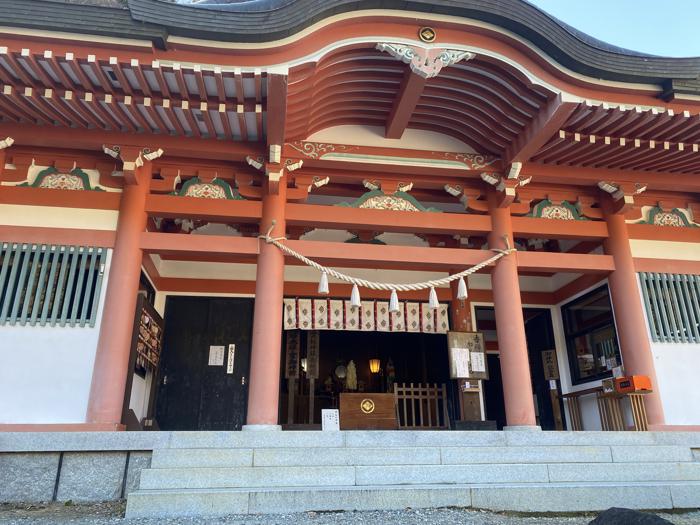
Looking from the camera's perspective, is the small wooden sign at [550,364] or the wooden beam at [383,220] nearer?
the wooden beam at [383,220]

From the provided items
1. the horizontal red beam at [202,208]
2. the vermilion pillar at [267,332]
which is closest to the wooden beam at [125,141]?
the horizontal red beam at [202,208]

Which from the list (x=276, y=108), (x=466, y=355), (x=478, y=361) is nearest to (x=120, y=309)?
(x=276, y=108)

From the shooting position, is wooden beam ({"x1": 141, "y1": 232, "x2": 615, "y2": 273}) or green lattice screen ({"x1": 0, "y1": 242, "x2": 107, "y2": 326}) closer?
green lattice screen ({"x1": 0, "y1": 242, "x2": 107, "y2": 326})

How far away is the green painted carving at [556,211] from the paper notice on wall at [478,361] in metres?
1.95

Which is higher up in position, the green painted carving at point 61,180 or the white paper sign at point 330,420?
the green painted carving at point 61,180

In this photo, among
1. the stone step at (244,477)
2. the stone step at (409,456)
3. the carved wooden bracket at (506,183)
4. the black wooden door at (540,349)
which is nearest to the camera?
the stone step at (244,477)

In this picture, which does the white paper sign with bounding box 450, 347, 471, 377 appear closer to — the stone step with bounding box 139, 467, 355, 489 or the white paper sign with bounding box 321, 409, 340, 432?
the white paper sign with bounding box 321, 409, 340, 432

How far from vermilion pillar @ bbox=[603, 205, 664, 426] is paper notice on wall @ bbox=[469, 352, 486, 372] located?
1.65m

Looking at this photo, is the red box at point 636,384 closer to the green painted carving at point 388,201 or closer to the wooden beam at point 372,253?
the wooden beam at point 372,253

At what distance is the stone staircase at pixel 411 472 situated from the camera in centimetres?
346

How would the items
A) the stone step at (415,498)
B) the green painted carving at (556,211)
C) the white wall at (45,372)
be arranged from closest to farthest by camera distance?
the stone step at (415,498) → the white wall at (45,372) → the green painted carving at (556,211)

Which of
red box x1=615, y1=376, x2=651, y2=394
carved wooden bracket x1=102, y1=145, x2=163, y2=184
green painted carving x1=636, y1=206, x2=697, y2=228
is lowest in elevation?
red box x1=615, y1=376, x2=651, y2=394

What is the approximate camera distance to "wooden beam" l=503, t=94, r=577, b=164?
5.23 meters

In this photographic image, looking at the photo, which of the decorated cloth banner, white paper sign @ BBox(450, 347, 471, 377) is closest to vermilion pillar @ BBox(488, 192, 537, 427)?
white paper sign @ BBox(450, 347, 471, 377)
